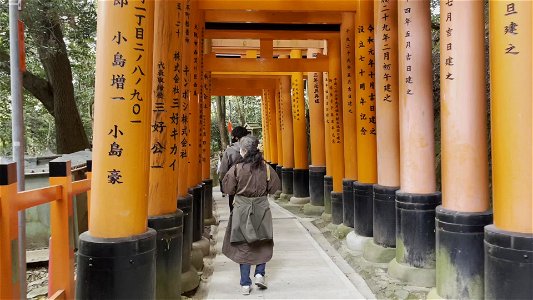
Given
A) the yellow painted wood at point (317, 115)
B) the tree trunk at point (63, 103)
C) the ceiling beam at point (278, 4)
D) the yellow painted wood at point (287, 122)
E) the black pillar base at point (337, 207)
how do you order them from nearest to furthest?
the ceiling beam at point (278, 4)
the black pillar base at point (337, 207)
the tree trunk at point (63, 103)
the yellow painted wood at point (317, 115)
the yellow painted wood at point (287, 122)

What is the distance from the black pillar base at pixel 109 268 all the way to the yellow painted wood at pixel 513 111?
268 centimetres

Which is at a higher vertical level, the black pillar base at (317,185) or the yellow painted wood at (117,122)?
the yellow painted wood at (117,122)

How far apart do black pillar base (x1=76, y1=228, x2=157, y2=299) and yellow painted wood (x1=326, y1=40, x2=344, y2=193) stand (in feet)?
18.7

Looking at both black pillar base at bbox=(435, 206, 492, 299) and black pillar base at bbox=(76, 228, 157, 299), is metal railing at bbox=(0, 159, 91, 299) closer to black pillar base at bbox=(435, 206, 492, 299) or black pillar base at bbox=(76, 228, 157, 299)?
black pillar base at bbox=(76, 228, 157, 299)

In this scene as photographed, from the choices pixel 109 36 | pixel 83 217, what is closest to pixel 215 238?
pixel 83 217

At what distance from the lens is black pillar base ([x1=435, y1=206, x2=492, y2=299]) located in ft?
13.0

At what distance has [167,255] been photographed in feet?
13.2

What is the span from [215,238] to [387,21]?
440cm

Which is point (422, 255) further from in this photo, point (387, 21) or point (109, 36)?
point (109, 36)

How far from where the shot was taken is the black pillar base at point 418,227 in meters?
4.98

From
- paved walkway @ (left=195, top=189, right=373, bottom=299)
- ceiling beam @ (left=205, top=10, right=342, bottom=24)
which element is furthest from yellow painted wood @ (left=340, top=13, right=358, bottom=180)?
paved walkway @ (left=195, top=189, right=373, bottom=299)

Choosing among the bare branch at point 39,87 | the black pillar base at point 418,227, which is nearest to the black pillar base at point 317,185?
the black pillar base at point 418,227

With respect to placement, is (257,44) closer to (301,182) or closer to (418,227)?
(301,182)

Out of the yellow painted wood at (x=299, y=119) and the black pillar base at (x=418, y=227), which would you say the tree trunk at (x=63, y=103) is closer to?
the yellow painted wood at (x=299, y=119)
